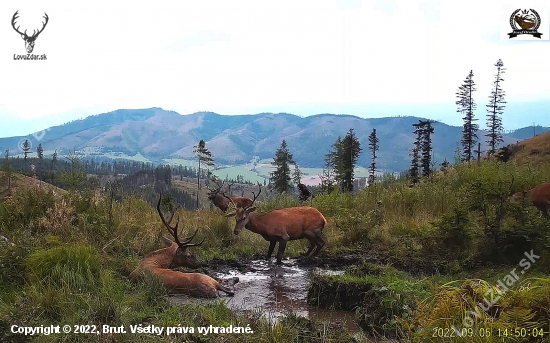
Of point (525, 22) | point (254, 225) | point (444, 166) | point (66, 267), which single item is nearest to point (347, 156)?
point (444, 166)

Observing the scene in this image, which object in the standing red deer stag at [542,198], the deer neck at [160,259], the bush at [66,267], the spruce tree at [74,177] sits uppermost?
the spruce tree at [74,177]

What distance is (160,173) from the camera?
427ft

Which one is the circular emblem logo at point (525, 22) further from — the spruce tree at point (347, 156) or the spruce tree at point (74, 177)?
the spruce tree at point (347, 156)

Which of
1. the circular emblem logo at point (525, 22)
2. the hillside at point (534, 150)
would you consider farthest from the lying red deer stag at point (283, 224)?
the hillside at point (534, 150)

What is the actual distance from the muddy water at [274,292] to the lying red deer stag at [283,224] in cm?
66

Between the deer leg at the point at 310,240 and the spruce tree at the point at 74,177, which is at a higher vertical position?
the spruce tree at the point at 74,177

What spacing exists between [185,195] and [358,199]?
85.2 metres

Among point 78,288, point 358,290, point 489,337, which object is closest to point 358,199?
point 358,290

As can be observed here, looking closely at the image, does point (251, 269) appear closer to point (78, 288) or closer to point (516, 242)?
point (78, 288)

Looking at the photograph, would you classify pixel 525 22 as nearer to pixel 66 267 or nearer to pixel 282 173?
pixel 66 267

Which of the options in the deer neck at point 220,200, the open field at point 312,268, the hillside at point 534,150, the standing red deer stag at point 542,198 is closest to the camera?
the open field at point 312,268

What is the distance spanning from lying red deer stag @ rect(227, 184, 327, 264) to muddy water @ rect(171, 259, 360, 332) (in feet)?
2.15

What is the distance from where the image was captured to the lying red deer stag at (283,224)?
11.1 metres

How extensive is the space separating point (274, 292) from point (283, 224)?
9.27 feet
